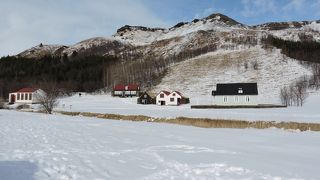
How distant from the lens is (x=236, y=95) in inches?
3841

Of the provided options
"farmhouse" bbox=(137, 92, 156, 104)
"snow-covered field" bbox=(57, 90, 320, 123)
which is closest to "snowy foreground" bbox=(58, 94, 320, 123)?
"snow-covered field" bbox=(57, 90, 320, 123)

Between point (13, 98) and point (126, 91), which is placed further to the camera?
point (126, 91)

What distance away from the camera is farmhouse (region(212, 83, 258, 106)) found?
95.6 meters

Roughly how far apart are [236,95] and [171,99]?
19180 mm

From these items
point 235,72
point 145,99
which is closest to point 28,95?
point 145,99

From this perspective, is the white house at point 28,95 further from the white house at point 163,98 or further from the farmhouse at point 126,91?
the white house at point 163,98

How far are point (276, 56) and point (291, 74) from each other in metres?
24.2

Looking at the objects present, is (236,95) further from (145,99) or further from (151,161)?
(151,161)

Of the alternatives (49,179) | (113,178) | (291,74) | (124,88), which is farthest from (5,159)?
(291,74)

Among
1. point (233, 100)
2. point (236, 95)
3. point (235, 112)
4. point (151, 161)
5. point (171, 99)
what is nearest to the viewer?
point (151, 161)

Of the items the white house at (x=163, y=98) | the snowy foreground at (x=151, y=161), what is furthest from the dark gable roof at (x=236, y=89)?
the snowy foreground at (x=151, y=161)

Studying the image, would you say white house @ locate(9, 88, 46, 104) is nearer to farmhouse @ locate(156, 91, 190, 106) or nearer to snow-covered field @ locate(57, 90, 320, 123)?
snow-covered field @ locate(57, 90, 320, 123)

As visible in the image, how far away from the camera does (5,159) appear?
13188mm

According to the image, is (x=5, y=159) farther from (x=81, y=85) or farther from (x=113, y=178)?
(x=81, y=85)
